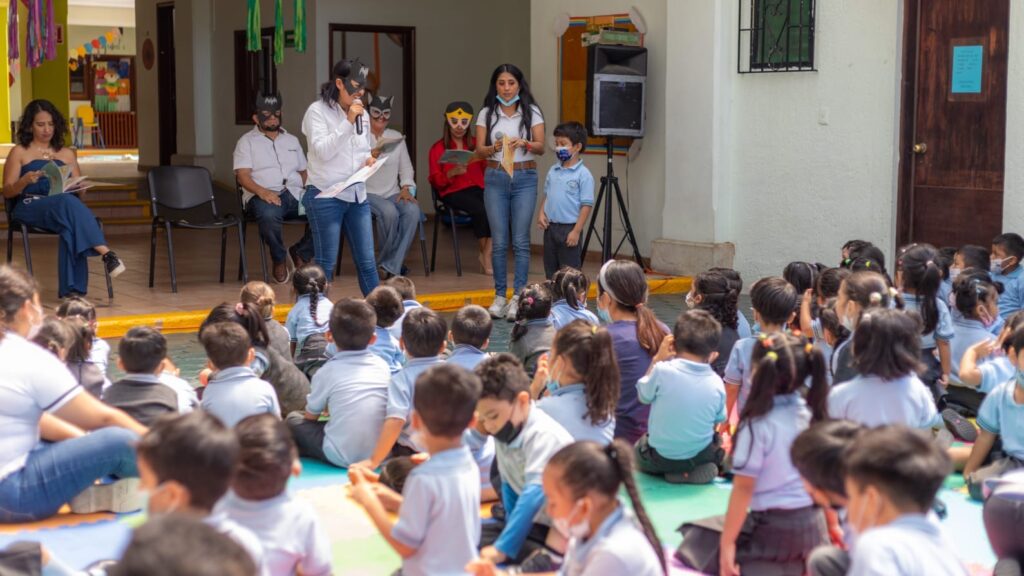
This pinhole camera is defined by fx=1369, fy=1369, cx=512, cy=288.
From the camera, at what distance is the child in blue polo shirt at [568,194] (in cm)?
791

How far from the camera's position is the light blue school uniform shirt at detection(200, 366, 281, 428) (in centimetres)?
443

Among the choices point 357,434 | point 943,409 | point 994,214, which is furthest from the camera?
point 994,214

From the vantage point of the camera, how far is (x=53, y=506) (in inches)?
161

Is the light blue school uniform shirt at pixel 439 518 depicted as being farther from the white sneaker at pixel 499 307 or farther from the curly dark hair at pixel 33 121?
the curly dark hair at pixel 33 121

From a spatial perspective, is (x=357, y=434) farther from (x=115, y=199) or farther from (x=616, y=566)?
(x=115, y=199)

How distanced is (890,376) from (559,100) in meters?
6.82

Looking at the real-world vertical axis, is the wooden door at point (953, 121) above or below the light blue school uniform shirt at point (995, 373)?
above

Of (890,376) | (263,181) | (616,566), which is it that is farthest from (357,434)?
(263,181)

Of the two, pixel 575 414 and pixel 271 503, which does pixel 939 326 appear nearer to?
pixel 575 414

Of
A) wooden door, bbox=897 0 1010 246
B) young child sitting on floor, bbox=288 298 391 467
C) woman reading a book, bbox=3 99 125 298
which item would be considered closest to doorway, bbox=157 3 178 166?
woman reading a book, bbox=3 99 125 298

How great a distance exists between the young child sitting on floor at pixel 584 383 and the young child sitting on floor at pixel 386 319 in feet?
3.95

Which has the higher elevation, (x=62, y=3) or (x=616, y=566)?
(x=62, y=3)

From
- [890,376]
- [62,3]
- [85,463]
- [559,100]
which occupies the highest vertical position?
[62,3]

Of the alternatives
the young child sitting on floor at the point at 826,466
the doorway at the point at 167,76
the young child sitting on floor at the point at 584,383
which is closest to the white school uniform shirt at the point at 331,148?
the young child sitting on floor at the point at 584,383
